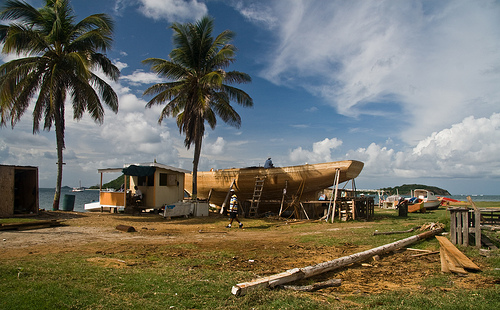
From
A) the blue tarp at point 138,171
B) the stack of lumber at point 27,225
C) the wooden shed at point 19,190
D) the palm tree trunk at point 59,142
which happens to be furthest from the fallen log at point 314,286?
the palm tree trunk at point 59,142

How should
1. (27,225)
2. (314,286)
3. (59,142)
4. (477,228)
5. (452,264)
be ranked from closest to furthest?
(314,286) < (452,264) < (477,228) < (27,225) < (59,142)

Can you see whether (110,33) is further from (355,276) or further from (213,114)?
(355,276)

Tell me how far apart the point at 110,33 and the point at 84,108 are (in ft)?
13.6

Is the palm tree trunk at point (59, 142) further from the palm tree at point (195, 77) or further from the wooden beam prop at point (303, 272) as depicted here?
the wooden beam prop at point (303, 272)

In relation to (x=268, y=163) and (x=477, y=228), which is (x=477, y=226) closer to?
(x=477, y=228)

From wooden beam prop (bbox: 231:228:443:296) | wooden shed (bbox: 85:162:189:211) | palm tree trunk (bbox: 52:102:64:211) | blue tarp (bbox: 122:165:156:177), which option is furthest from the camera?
wooden shed (bbox: 85:162:189:211)

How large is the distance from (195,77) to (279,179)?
796cm

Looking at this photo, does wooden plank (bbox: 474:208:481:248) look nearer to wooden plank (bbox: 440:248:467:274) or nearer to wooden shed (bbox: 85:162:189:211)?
wooden plank (bbox: 440:248:467:274)

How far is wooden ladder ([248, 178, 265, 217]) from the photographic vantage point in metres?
18.5

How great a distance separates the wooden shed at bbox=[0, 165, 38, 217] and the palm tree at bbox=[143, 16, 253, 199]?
777cm

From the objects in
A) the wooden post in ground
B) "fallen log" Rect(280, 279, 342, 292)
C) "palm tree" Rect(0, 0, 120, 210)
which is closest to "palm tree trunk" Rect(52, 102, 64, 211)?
"palm tree" Rect(0, 0, 120, 210)

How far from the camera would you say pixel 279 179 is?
18438 millimetres

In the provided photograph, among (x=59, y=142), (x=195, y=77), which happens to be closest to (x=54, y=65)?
(x=59, y=142)

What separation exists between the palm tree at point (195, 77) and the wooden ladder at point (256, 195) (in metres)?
3.49
